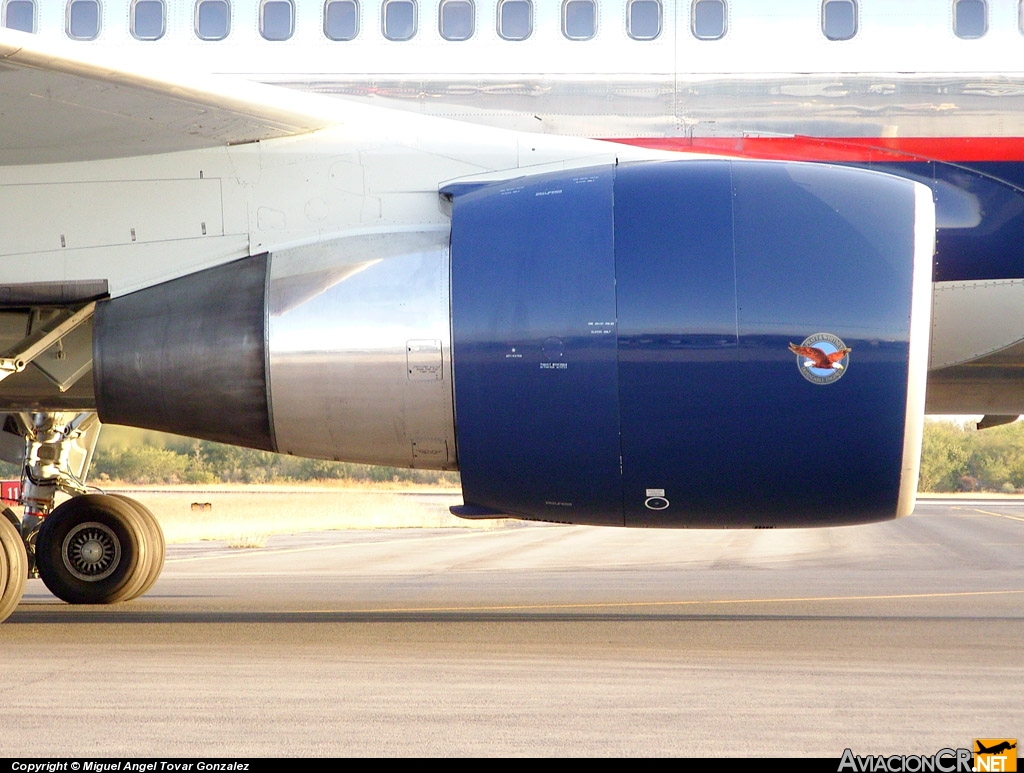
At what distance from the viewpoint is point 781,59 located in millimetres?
9328

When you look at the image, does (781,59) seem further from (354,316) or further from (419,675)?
(419,675)

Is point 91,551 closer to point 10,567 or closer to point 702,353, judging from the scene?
point 10,567

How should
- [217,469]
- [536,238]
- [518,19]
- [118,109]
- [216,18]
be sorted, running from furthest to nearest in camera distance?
1. [217,469]
2. [216,18]
3. [518,19]
4. [118,109]
5. [536,238]

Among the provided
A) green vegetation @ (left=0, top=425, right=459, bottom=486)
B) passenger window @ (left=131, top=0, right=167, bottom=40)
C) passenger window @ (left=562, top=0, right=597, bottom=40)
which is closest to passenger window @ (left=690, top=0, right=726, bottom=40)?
passenger window @ (left=562, top=0, right=597, bottom=40)

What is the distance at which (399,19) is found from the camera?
9.55 m

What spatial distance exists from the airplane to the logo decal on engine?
0.10ft

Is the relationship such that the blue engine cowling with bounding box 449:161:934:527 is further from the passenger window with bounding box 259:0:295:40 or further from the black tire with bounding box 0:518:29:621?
the black tire with bounding box 0:518:29:621

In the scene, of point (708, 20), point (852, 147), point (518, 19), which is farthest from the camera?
point (518, 19)

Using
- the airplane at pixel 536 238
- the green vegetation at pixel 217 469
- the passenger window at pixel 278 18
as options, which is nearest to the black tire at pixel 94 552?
the airplane at pixel 536 238

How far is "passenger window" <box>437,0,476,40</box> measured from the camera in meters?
9.52

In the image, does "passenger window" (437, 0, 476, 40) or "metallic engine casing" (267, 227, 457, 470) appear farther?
"passenger window" (437, 0, 476, 40)

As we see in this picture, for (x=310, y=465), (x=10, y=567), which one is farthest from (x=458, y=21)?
(x=310, y=465)

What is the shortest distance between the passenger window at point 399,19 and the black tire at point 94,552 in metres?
5.25

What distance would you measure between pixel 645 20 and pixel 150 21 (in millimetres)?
3825
